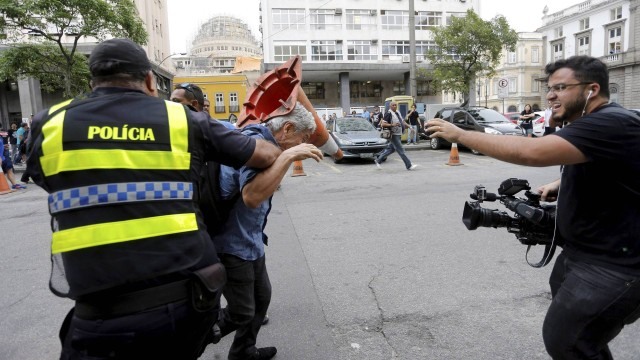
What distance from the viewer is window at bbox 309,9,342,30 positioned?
4212cm

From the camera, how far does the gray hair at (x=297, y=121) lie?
2.28 meters

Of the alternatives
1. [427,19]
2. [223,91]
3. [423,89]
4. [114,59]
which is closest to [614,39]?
[427,19]

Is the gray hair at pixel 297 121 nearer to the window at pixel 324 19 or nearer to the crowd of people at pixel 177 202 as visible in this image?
the crowd of people at pixel 177 202

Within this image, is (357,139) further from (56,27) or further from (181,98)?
(56,27)

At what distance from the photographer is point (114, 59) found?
59.6 inches

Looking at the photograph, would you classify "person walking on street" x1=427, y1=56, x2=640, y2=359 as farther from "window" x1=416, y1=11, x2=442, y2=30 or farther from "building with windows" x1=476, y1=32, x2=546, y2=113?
"building with windows" x1=476, y1=32, x2=546, y2=113

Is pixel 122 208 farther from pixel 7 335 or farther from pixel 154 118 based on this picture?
pixel 7 335

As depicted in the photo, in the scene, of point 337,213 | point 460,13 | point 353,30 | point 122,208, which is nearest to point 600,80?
point 122,208

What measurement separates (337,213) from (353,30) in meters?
39.6

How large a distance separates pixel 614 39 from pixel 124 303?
5125cm

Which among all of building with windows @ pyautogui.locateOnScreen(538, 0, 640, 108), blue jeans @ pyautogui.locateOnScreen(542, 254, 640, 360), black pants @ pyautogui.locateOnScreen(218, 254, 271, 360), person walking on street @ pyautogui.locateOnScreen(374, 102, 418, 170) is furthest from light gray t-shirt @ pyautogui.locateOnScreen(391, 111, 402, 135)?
building with windows @ pyautogui.locateOnScreen(538, 0, 640, 108)

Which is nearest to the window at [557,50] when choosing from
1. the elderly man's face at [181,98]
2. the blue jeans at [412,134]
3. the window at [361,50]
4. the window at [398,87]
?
the window at [398,87]

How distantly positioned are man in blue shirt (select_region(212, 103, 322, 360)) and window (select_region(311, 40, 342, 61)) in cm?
4119

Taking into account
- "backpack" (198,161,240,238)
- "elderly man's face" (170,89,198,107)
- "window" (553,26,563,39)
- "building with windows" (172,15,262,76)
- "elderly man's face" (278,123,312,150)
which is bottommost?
"backpack" (198,161,240,238)
